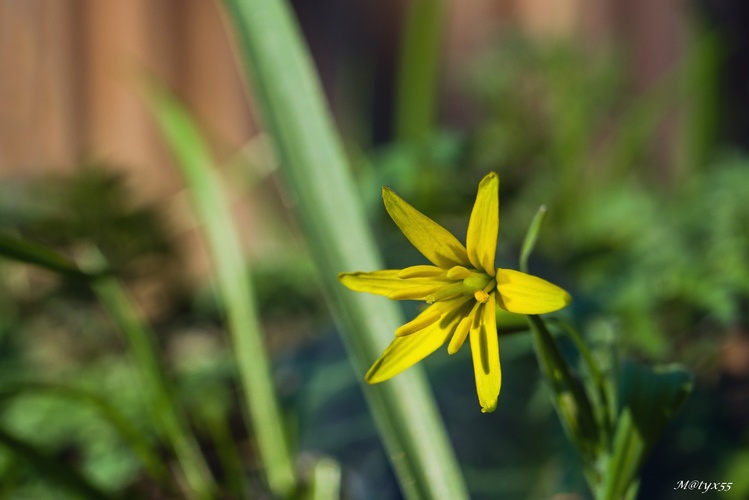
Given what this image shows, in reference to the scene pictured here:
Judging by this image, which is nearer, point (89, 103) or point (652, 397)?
point (652, 397)

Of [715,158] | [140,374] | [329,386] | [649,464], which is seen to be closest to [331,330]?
[329,386]

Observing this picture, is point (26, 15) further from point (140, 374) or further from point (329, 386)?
point (329, 386)

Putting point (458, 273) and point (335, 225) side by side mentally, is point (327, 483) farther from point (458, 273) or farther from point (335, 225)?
point (458, 273)

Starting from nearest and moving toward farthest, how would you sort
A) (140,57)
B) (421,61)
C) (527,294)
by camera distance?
(527,294), (421,61), (140,57)

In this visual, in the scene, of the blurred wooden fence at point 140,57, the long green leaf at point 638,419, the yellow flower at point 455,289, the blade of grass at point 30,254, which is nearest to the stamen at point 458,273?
the yellow flower at point 455,289

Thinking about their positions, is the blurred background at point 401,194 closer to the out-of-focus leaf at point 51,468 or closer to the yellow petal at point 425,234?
the out-of-focus leaf at point 51,468

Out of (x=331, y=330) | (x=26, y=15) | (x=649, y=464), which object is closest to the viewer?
(x=649, y=464)

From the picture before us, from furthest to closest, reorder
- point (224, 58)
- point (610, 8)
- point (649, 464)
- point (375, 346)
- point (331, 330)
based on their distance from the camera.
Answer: point (224, 58) < point (610, 8) < point (331, 330) < point (649, 464) < point (375, 346)

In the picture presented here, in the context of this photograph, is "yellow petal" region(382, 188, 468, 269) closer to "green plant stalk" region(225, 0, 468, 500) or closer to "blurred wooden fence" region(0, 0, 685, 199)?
"green plant stalk" region(225, 0, 468, 500)

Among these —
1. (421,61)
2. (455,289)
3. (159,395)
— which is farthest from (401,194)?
(455,289)
